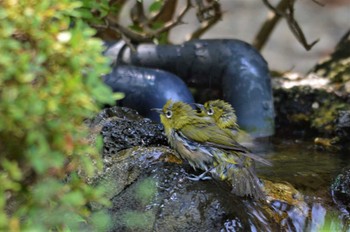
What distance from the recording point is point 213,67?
23.2 ft

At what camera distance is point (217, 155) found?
4.63 metres

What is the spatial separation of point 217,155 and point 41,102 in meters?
2.37

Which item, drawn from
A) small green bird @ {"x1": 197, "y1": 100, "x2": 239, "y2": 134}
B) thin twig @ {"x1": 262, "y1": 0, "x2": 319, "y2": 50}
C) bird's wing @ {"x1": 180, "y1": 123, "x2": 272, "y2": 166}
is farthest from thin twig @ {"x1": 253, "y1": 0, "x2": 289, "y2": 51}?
bird's wing @ {"x1": 180, "y1": 123, "x2": 272, "y2": 166}

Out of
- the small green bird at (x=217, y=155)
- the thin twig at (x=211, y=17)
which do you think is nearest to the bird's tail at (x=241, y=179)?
the small green bird at (x=217, y=155)

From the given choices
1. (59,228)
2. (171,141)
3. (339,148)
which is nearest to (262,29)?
(339,148)

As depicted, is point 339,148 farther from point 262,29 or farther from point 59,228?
point 59,228

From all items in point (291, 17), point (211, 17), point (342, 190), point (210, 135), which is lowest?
point (211, 17)

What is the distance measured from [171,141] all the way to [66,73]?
231 centimetres

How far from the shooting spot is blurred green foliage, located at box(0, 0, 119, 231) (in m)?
2.39

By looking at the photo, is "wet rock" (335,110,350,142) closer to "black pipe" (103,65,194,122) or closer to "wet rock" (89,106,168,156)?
"black pipe" (103,65,194,122)

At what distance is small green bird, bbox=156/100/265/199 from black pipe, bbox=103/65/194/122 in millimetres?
1608

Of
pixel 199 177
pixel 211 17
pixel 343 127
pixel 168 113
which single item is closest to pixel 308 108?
pixel 343 127

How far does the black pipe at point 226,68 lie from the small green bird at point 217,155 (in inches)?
83.3

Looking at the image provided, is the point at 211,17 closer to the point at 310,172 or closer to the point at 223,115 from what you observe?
the point at 223,115
